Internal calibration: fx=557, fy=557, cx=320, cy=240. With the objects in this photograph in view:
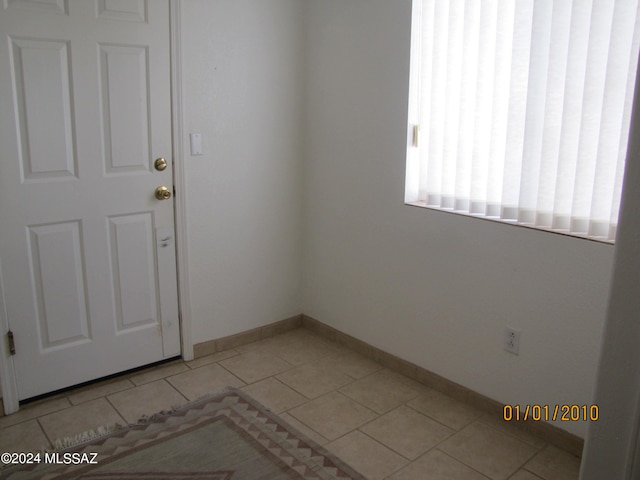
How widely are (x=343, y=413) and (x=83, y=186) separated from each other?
5.19 feet

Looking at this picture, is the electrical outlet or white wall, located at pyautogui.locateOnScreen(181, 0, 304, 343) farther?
white wall, located at pyautogui.locateOnScreen(181, 0, 304, 343)

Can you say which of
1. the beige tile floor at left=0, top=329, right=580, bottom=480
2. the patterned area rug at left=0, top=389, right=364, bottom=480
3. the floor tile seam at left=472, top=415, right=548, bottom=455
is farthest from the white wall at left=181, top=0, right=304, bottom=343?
the floor tile seam at left=472, top=415, right=548, bottom=455

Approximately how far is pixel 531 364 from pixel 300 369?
1197 millimetres

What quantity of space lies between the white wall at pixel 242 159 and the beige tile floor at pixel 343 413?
0.35m

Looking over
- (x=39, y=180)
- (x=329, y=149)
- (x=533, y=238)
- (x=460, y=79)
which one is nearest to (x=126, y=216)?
(x=39, y=180)

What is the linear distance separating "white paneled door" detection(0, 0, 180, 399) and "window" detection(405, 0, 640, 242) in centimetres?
129

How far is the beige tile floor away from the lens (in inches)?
86.4

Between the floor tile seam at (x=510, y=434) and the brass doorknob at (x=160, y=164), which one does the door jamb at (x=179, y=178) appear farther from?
the floor tile seam at (x=510, y=434)

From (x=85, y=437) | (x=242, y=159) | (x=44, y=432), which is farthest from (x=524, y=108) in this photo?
(x=44, y=432)

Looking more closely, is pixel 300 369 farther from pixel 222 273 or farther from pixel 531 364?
pixel 531 364

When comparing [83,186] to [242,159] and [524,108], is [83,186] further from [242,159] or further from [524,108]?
[524,108]

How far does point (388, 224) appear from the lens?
2.90 meters

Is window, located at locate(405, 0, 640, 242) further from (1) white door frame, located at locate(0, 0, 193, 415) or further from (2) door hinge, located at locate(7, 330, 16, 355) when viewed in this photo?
(2) door hinge, located at locate(7, 330, 16, 355)
